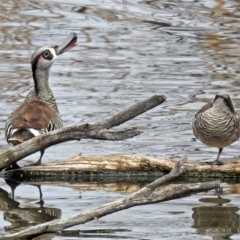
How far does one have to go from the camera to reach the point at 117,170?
34.1 feet

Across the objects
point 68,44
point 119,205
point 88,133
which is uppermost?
point 68,44

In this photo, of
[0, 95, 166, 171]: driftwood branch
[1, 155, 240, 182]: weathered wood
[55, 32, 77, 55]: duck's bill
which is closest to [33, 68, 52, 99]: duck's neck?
[55, 32, 77, 55]: duck's bill

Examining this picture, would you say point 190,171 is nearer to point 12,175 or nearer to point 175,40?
point 12,175

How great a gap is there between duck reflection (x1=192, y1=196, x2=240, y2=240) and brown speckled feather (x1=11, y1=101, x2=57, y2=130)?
5.88 ft

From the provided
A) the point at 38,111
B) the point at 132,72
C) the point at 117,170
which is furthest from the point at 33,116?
the point at 132,72

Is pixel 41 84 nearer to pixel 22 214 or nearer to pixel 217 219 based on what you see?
pixel 22 214

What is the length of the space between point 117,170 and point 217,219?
4.88 ft

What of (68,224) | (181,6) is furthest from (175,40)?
(68,224)

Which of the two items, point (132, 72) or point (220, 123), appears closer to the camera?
point (220, 123)

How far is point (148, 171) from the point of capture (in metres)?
10.4

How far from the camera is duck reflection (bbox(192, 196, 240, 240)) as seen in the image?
8797 millimetres

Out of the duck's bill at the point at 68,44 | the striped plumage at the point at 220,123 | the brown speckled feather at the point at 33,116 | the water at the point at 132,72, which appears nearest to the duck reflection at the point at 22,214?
the water at the point at 132,72

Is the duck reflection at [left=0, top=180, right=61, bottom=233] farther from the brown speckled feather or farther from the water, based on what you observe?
the brown speckled feather

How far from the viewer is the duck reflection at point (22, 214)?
9.00 meters
